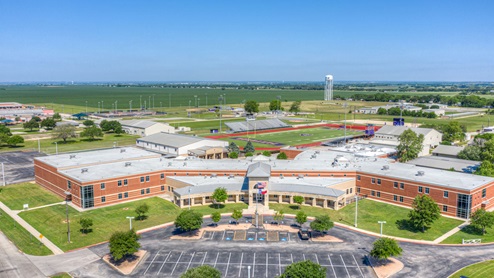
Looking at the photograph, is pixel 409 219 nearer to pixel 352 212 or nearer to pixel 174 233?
pixel 352 212

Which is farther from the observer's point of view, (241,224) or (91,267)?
(241,224)

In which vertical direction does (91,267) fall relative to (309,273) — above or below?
below

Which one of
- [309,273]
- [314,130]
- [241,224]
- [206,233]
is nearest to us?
[309,273]

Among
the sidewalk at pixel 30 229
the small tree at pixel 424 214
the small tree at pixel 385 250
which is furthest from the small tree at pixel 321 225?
the sidewalk at pixel 30 229

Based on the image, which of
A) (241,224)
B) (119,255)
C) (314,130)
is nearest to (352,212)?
(241,224)

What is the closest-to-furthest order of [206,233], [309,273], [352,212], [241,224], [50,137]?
1. [309,273]
2. [206,233]
3. [241,224]
4. [352,212]
5. [50,137]

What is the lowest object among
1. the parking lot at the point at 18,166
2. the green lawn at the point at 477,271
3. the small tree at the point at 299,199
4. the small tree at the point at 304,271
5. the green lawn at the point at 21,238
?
the green lawn at the point at 21,238

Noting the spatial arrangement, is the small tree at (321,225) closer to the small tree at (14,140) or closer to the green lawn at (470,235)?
the green lawn at (470,235)
